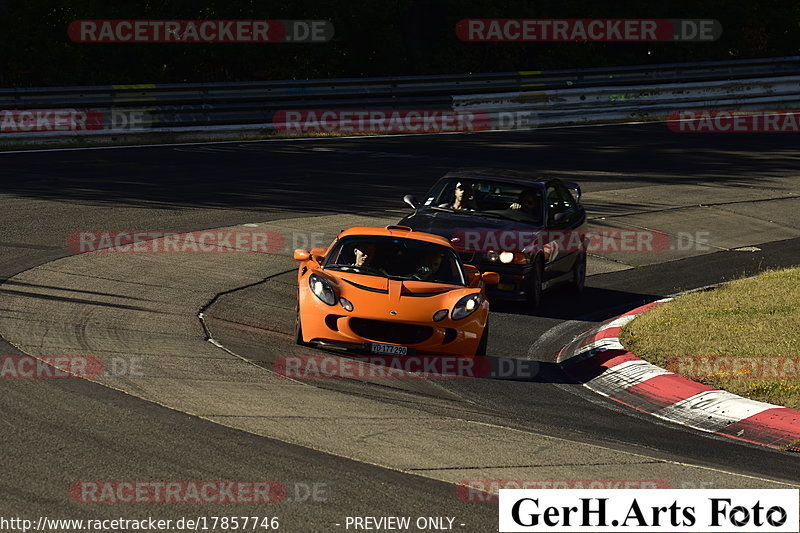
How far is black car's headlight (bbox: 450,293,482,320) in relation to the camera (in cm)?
1093

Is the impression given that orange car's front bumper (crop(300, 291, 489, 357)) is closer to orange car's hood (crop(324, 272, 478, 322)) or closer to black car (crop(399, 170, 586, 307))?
orange car's hood (crop(324, 272, 478, 322))

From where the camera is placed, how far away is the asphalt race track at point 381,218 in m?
7.08

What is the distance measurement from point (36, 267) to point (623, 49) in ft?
88.4

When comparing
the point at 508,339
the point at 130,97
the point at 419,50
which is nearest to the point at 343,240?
the point at 508,339

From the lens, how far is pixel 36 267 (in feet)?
44.2

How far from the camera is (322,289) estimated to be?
1095 cm

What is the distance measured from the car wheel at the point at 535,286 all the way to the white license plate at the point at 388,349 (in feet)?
11.1

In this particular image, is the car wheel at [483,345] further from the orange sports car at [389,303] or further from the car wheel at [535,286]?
the car wheel at [535,286]

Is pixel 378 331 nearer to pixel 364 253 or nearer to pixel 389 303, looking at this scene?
pixel 389 303

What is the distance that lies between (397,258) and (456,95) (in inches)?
727

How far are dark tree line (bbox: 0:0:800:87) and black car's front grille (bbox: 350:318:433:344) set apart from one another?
68.0 ft

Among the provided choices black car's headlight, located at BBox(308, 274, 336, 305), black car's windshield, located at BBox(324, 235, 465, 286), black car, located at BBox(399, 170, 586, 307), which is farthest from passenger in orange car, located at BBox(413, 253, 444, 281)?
black car, located at BBox(399, 170, 586, 307)

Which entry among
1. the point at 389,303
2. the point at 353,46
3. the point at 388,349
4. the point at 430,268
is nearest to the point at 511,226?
the point at 430,268

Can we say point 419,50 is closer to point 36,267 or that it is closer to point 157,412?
point 36,267
